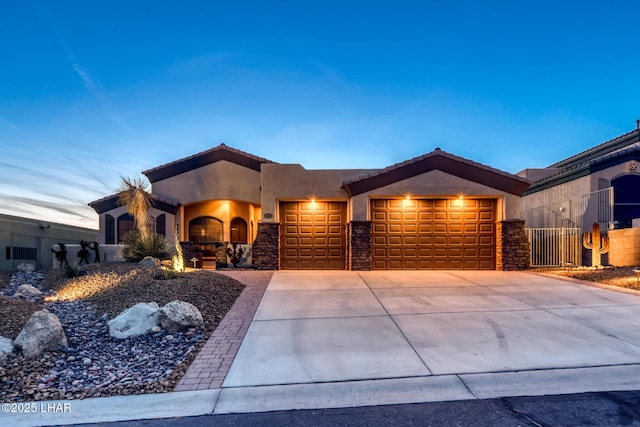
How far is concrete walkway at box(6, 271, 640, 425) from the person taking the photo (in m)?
3.85

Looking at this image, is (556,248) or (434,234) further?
(556,248)

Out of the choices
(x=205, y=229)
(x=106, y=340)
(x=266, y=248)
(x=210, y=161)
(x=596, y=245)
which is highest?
(x=210, y=161)

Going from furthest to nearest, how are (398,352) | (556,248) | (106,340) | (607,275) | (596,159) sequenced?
(596,159) → (556,248) → (607,275) → (106,340) → (398,352)

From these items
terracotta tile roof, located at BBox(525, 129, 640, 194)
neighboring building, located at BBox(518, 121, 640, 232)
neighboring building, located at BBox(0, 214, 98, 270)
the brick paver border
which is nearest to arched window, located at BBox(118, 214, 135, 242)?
neighboring building, located at BBox(0, 214, 98, 270)

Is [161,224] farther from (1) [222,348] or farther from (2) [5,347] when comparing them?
(1) [222,348]

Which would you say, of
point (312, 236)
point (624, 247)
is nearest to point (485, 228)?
point (624, 247)

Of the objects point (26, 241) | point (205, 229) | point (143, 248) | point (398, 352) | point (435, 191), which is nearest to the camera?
point (398, 352)

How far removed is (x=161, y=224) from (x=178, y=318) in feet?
43.0

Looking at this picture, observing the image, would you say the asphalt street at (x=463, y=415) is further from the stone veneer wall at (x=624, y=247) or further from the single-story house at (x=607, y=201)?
the stone veneer wall at (x=624, y=247)

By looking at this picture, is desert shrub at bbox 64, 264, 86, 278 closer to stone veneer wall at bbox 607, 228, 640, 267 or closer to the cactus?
the cactus

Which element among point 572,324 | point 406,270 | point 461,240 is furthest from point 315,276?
point 572,324

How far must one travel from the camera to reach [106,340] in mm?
5832

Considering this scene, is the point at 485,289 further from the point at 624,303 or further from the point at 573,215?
the point at 573,215

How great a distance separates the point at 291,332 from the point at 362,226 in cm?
779
